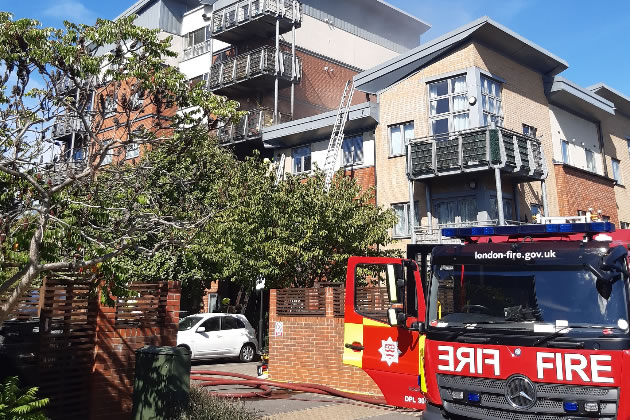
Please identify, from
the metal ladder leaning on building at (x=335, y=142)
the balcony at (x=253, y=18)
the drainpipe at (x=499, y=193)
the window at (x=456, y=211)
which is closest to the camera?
the drainpipe at (x=499, y=193)

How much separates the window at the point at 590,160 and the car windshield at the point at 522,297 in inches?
939

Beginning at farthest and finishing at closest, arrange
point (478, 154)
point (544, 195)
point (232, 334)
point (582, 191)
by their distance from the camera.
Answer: point (582, 191) < point (544, 195) < point (478, 154) < point (232, 334)

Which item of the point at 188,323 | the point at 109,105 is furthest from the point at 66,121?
the point at 188,323

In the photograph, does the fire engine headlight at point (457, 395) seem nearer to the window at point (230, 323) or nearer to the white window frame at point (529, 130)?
the window at point (230, 323)

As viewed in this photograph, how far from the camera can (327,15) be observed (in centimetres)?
3519

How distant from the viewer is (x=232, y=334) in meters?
18.6

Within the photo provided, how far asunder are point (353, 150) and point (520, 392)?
20.3 metres

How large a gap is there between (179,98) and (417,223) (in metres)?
16.8

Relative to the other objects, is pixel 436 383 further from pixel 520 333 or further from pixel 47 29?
pixel 47 29

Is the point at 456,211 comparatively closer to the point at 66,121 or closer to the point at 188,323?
the point at 188,323

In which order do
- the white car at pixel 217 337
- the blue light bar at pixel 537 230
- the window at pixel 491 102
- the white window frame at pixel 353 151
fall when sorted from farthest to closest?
the white window frame at pixel 353 151, the window at pixel 491 102, the white car at pixel 217 337, the blue light bar at pixel 537 230

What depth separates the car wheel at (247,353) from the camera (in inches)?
740

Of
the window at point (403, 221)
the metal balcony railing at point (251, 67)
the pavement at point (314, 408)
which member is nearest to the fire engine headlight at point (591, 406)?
the pavement at point (314, 408)

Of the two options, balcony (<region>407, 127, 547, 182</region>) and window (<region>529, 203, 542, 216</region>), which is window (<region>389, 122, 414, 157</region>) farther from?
window (<region>529, 203, 542, 216</region>)
